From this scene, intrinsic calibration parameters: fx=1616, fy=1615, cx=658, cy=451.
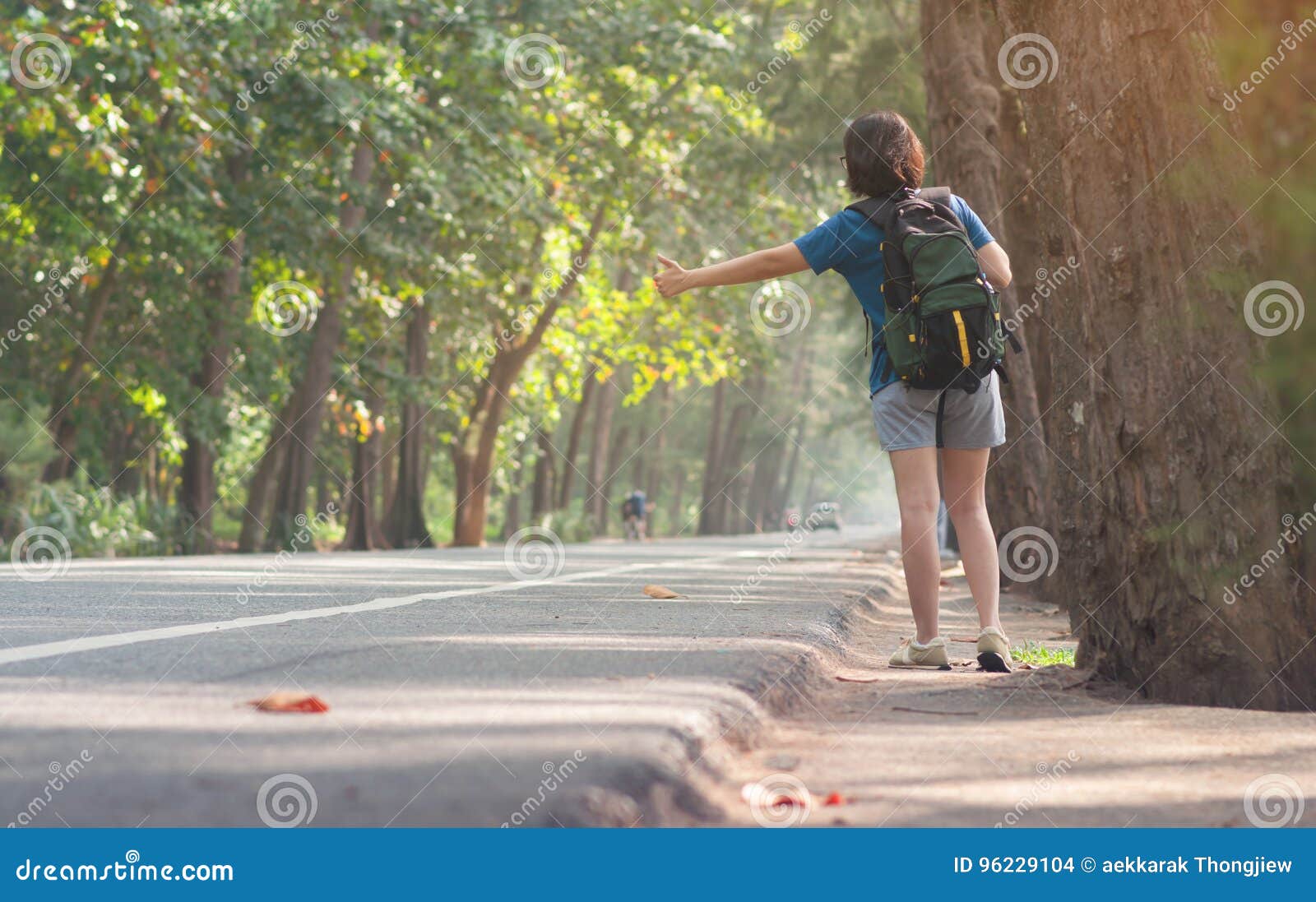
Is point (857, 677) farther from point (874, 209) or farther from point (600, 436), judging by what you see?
point (600, 436)

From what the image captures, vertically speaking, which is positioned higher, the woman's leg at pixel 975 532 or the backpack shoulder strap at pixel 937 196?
the backpack shoulder strap at pixel 937 196

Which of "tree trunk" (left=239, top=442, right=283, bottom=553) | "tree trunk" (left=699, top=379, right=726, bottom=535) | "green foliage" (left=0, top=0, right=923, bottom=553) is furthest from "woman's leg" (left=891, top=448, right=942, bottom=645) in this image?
"tree trunk" (left=699, top=379, right=726, bottom=535)

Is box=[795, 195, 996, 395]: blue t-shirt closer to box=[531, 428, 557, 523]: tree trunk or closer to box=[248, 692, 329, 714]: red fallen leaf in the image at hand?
box=[248, 692, 329, 714]: red fallen leaf

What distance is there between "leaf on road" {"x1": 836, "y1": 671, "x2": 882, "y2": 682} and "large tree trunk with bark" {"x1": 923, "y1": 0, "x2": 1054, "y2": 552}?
6.32 m


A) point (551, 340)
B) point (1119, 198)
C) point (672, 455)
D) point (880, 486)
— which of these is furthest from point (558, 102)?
point (880, 486)

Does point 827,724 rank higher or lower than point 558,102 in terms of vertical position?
lower

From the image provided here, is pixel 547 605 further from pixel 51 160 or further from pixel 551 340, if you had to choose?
pixel 551 340

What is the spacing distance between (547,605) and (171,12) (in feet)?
35.2

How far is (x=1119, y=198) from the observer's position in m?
5.81

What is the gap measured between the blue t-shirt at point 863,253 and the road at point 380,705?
4.23 feet

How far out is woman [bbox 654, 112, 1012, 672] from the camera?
614cm

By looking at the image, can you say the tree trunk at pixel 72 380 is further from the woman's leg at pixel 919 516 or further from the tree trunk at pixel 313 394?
the woman's leg at pixel 919 516

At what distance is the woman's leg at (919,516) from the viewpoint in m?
6.22

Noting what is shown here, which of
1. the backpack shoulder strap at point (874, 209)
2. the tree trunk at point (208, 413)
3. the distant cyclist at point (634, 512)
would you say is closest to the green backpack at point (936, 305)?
the backpack shoulder strap at point (874, 209)
